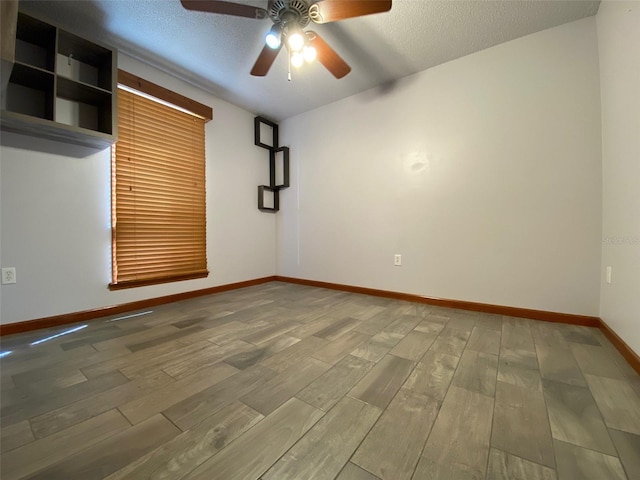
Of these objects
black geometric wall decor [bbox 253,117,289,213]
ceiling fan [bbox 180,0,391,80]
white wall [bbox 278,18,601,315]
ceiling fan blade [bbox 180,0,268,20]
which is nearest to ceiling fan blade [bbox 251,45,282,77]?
ceiling fan [bbox 180,0,391,80]

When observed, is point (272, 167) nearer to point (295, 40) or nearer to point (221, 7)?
point (295, 40)

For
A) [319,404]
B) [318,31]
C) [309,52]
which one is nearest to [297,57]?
[309,52]

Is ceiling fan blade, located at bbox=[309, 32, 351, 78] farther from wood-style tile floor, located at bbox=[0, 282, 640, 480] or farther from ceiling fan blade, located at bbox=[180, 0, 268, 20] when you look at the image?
wood-style tile floor, located at bbox=[0, 282, 640, 480]

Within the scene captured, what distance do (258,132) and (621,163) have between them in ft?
10.9

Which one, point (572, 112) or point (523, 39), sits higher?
point (523, 39)

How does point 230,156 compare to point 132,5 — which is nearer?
point 132,5

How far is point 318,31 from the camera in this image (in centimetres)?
194

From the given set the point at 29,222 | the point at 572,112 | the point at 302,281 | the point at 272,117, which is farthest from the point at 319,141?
the point at 29,222

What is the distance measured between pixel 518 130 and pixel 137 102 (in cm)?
334

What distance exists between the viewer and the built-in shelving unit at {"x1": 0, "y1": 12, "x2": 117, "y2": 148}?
1.61m

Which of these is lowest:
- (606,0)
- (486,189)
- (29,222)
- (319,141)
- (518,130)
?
(29,222)

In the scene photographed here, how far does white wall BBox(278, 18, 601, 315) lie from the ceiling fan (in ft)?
3.48

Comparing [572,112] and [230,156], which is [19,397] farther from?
[572,112]

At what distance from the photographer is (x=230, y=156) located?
3.04 metres
